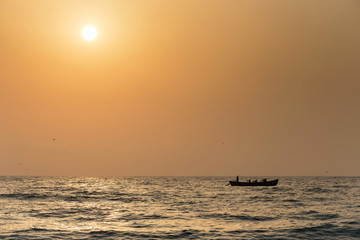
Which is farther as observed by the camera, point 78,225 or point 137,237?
point 78,225

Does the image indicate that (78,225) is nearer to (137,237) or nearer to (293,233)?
(137,237)


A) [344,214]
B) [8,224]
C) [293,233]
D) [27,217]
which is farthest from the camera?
[344,214]

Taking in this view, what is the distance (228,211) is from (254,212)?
3.55m

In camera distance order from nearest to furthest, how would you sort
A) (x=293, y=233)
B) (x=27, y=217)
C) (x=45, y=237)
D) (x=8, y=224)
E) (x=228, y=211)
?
(x=45, y=237) < (x=293, y=233) < (x=8, y=224) < (x=27, y=217) < (x=228, y=211)

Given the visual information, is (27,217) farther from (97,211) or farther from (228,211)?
(228,211)

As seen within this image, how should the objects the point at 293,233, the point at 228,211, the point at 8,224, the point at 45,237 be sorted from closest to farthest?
the point at 45,237 → the point at 293,233 → the point at 8,224 → the point at 228,211

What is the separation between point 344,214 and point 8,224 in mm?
39729

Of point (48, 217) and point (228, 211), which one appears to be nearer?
point (48, 217)

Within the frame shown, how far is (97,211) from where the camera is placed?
197 ft

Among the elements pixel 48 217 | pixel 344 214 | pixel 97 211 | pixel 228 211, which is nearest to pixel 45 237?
pixel 48 217

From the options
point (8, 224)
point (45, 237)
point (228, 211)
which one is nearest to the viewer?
point (45, 237)

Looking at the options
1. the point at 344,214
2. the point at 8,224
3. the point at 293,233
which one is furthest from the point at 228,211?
the point at 8,224

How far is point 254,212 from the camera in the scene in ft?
188

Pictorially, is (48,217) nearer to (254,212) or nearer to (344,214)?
(254,212)
